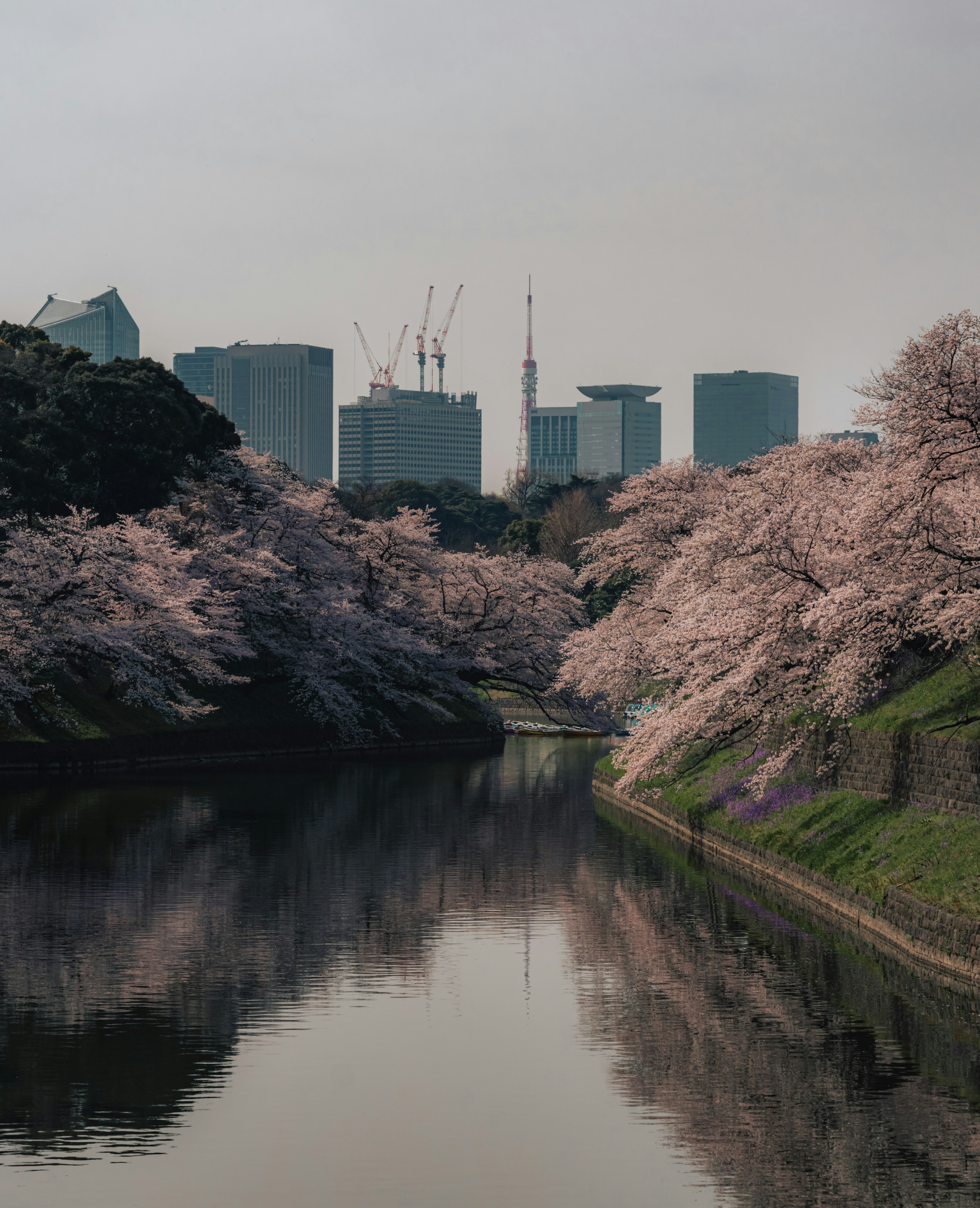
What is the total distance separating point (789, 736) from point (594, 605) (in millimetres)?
80934

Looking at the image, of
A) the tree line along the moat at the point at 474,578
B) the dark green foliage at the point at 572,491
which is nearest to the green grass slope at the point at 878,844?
the tree line along the moat at the point at 474,578

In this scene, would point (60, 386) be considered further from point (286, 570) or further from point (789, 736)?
point (789, 736)

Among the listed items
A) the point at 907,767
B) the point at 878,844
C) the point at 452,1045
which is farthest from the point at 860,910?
the point at 452,1045

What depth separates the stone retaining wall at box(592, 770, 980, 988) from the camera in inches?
800

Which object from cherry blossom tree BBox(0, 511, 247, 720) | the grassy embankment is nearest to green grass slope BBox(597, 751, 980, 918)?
the grassy embankment

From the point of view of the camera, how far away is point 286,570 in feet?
235

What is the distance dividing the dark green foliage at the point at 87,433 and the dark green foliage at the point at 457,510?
298ft

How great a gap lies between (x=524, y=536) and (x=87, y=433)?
6694 cm

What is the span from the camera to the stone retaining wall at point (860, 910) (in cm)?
2033

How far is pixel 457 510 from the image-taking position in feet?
572

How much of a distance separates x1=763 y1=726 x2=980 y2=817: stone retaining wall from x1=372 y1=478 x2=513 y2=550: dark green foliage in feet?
428

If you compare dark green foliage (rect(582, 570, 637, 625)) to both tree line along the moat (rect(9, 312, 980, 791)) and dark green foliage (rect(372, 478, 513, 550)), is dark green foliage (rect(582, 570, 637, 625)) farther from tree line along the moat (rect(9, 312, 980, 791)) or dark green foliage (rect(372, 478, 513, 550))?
dark green foliage (rect(372, 478, 513, 550))

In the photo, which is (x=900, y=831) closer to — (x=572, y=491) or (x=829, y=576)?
(x=829, y=576)

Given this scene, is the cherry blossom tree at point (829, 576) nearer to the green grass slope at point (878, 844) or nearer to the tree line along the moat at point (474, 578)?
the tree line along the moat at point (474, 578)
